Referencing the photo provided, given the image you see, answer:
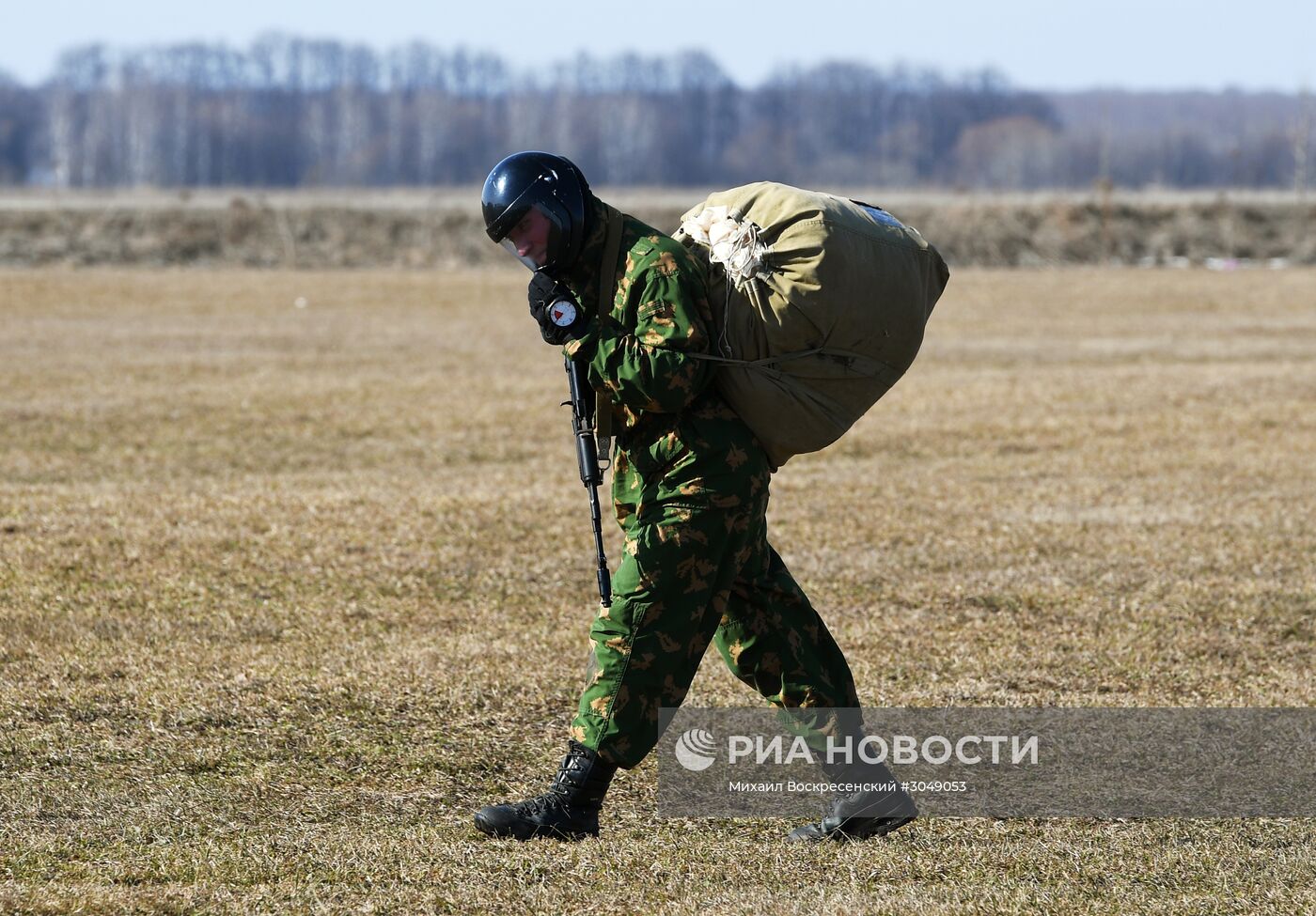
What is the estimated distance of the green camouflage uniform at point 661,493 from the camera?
4258 mm

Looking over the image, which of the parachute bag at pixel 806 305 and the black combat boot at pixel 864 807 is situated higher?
the parachute bag at pixel 806 305

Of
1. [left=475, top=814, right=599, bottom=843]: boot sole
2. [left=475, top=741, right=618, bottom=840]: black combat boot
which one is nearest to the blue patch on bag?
[left=475, top=741, right=618, bottom=840]: black combat boot

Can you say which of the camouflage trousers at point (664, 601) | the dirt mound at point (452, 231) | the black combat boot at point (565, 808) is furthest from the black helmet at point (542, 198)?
the dirt mound at point (452, 231)

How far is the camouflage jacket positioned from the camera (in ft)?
13.9

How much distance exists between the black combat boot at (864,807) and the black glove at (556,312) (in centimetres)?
157

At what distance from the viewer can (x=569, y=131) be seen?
135m

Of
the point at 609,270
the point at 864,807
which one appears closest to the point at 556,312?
the point at 609,270

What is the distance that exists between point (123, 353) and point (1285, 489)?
47.5 ft

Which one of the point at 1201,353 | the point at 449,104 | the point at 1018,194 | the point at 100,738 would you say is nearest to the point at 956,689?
the point at 100,738

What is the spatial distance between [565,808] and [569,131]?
13402 cm

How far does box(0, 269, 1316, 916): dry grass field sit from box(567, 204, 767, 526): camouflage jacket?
3.70 feet

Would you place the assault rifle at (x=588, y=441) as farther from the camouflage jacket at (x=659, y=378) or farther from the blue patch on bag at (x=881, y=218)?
the blue patch on bag at (x=881, y=218)

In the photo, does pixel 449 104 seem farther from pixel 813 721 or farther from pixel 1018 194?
pixel 813 721

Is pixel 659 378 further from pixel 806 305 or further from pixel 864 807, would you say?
pixel 864 807
